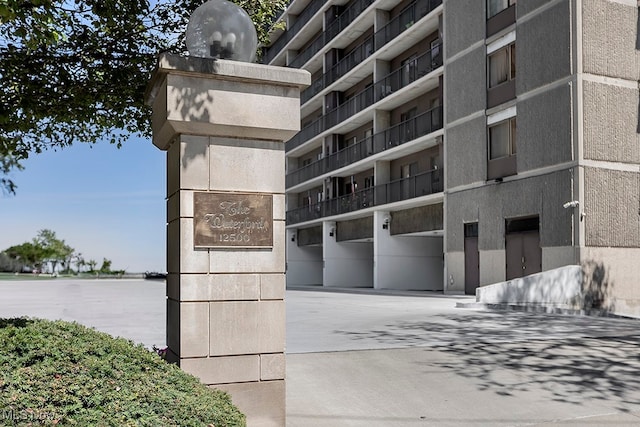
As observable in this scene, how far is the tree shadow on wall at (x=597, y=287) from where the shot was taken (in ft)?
74.5

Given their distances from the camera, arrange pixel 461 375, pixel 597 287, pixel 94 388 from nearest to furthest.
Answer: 1. pixel 94 388
2. pixel 461 375
3. pixel 597 287

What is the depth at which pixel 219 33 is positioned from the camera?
6625mm

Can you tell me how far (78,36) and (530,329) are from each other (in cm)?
1041

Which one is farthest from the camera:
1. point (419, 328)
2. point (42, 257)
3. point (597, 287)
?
point (42, 257)

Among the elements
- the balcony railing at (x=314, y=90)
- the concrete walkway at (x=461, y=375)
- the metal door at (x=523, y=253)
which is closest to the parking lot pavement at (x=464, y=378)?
the concrete walkway at (x=461, y=375)

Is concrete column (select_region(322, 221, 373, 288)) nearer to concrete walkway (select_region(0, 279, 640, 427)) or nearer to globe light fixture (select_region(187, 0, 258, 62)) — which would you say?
concrete walkway (select_region(0, 279, 640, 427))

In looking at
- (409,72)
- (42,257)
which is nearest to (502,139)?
(409,72)

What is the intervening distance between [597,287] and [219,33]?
801 inches

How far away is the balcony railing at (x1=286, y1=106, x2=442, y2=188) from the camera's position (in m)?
32.4

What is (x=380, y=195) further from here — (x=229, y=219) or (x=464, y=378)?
(x=229, y=219)

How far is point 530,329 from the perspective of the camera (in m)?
13.5
